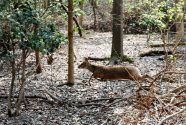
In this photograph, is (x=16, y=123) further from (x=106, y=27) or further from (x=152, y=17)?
(x=106, y=27)

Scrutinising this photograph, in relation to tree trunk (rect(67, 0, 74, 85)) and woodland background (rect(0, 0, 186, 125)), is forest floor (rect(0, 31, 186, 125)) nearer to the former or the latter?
woodland background (rect(0, 0, 186, 125))

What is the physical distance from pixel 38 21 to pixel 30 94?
107 inches

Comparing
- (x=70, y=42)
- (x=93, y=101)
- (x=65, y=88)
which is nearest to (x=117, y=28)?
(x=70, y=42)

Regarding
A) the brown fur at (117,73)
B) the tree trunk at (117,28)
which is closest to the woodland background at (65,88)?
the brown fur at (117,73)

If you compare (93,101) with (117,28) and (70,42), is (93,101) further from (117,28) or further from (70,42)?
(117,28)

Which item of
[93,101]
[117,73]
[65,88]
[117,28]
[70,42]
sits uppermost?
[117,28]

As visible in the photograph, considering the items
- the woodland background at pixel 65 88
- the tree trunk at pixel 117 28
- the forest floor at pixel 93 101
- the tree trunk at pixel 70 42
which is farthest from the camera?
the tree trunk at pixel 117 28

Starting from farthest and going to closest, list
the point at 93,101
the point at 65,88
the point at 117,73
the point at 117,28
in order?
the point at 117,28 < the point at 65,88 < the point at 117,73 < the point at 93,101

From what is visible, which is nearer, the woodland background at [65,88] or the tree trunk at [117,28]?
the woodland background at [65,88]

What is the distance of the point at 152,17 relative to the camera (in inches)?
392

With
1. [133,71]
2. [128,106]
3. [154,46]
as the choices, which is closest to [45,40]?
[128,106]

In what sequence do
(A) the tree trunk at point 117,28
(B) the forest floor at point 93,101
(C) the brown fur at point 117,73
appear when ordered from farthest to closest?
1. (A) the tree trunk at point 117,28
2. (C) the brown fur at point 117,73
3. (B) the forest floor at point 93,101

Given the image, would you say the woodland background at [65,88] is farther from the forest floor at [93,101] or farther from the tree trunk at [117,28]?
the tree trunk at [117,28]

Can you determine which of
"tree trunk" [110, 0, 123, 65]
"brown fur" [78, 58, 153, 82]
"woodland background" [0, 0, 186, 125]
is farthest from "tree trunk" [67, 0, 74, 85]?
"tree trunk" [110, 0, 123, 65]
